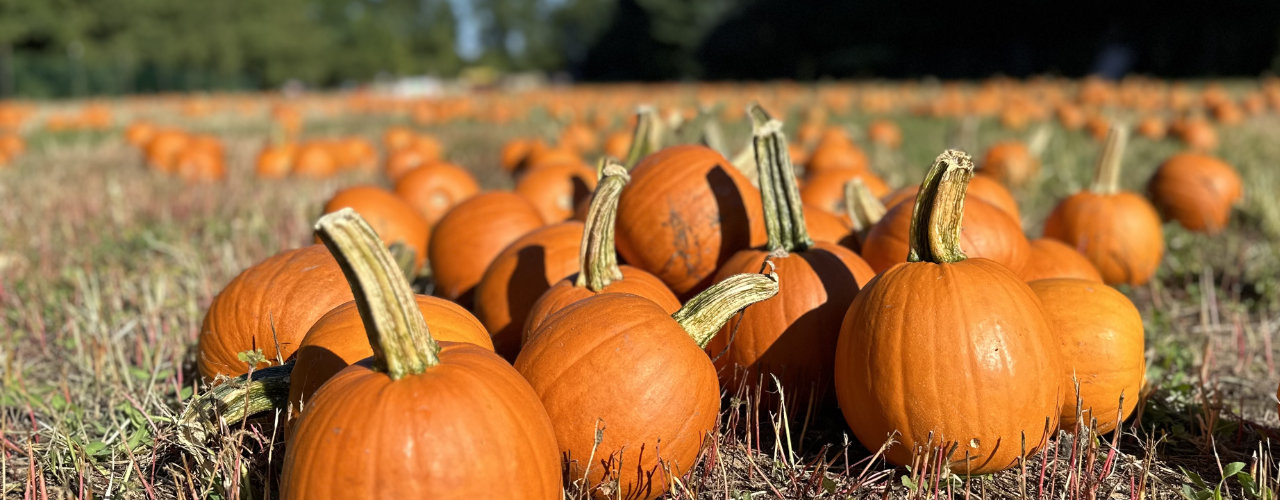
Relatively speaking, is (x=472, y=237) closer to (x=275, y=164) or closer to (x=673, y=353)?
(x=673, y=353)

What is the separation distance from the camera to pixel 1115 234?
404 centimetres

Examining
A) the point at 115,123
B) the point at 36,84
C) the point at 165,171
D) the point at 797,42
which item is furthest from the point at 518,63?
the point at 165,171

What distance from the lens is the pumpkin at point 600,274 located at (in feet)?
7.84

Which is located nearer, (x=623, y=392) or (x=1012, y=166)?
(x=623, y=392)

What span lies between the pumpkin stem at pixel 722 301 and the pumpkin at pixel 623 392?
0.08m

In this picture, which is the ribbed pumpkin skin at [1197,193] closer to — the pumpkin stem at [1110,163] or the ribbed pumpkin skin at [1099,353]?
the pumpkin stem at [1110,163]

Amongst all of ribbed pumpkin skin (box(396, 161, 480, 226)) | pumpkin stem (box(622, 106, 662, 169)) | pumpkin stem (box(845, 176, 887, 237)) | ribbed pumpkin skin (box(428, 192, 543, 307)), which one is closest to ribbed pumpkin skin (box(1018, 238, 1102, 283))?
pumpkin stem (box(845, 176, 887, 237))

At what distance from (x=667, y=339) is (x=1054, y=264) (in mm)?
1829

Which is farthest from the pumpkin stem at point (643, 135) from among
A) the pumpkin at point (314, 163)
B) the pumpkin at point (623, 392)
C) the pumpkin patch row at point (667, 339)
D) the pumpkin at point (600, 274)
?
the pumpkin at point (314, 163)

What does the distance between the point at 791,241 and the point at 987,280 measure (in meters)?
0.70

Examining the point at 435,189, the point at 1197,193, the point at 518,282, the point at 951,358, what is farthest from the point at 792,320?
the point at 1197,193

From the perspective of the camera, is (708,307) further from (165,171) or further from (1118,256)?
(165,171)

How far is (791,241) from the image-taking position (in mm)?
2658

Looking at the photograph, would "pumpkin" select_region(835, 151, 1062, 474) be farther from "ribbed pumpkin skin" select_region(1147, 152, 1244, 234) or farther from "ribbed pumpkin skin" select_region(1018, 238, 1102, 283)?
"ribbed pumpkin skin" select_region(1147, 152, 1244, 234)
